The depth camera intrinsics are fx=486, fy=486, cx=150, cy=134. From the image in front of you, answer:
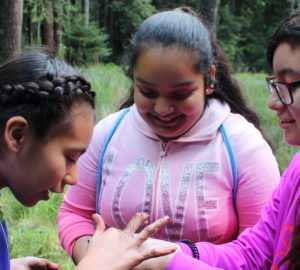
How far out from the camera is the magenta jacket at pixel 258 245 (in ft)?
6.07

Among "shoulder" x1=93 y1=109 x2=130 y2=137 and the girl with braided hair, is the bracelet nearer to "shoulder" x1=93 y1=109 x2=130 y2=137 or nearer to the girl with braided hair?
the girl with braided hair

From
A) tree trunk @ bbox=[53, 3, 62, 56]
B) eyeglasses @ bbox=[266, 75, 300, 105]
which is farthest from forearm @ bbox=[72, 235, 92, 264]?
tree trunk @ bbox=[53, 3, 62, 56]

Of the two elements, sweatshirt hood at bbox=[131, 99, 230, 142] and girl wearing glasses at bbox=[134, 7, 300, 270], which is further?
sweatshirt hood at bbox=[131, 99, 230, 142]

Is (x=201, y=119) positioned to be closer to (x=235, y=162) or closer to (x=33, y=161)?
(x=235, y=162)

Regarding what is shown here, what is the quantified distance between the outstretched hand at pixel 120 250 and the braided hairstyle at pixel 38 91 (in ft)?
1.42

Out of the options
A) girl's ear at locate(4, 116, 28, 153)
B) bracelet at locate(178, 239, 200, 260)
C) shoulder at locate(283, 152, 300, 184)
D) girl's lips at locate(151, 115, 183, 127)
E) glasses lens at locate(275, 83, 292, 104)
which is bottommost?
bracelet at locate(178, 239, 200, 260)

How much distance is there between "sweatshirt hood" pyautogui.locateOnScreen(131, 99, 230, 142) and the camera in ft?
6.97

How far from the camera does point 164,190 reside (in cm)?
209

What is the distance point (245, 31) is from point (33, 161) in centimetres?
3604

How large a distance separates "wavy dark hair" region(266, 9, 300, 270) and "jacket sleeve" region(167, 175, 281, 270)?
0.38 meters

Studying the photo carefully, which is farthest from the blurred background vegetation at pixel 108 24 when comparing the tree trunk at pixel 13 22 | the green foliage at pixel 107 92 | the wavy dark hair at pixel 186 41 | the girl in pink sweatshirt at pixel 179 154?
the girl in pink sweatshirt at pixel 179 154

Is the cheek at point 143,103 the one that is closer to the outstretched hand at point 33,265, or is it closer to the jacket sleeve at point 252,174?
the jacket sleeve at point 252,174

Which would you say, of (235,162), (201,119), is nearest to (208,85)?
(201,119)

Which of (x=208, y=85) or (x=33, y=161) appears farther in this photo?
(x=208, y=85)
